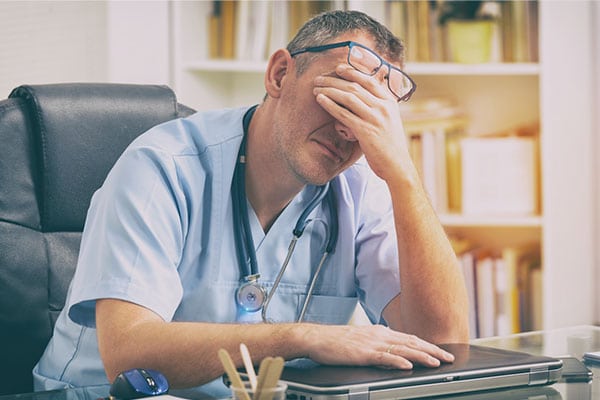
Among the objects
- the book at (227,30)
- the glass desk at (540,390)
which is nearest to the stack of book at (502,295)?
the book at (227,30)

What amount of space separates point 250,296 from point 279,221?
17cm

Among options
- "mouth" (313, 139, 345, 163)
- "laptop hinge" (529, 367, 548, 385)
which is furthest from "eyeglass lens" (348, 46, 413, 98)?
"laptop hinge" (529, 367, 548, 385)

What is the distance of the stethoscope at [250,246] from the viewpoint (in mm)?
1525

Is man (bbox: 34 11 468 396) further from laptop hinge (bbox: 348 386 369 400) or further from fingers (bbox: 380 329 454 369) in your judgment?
laptop hinge (bbox: 348 386 369 400)

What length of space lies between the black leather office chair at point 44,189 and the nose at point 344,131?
399 millimetres

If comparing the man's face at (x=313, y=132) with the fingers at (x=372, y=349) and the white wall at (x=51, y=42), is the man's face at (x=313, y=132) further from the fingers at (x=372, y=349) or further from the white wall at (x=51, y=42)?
the white wall at (x=51, y=42)

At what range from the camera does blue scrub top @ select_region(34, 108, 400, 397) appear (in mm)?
1398

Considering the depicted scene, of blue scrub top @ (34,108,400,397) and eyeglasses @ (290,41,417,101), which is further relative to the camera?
eyeglasses @ (290,41,417,101)

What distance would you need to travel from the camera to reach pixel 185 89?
9.87ft

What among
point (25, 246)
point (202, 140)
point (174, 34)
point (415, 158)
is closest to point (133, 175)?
point (202, 140)

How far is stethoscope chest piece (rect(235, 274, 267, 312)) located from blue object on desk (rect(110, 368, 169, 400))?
41 cm

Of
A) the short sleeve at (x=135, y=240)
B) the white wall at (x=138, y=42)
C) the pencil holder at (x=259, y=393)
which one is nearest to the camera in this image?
the pencil holder at (x=259, y=393)

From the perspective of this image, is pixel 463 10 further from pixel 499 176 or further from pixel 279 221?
pixel 279 221

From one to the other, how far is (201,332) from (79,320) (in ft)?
0.95
